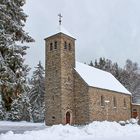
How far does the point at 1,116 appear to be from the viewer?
5497 centimetres

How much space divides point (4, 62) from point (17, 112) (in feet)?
131

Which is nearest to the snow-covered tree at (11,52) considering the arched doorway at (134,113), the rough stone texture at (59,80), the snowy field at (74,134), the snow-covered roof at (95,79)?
the snowy field at (74,134)

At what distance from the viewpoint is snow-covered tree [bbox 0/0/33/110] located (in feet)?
55.3

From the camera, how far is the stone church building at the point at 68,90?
136ft

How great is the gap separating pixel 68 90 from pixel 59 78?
2.17m

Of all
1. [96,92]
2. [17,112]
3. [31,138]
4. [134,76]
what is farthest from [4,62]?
[134,76]

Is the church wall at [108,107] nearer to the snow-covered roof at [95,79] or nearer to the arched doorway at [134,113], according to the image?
the snow-covered roof at [95,79]

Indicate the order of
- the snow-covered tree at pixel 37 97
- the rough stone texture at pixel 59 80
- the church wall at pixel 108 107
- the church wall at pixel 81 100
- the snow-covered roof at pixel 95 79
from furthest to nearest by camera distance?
the snow-covered tree at pixel 37 97
the snow-covered roof at pixel 95 79
the church wall at pixel 108 107
the church wall at pixel 81 100
the rough stone texture at pixel 59 80

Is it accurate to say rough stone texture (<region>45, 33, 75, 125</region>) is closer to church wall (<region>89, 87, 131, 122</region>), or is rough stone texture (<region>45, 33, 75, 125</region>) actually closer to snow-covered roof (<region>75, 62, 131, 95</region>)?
snow-covered roof (<region>75, 62, 131, 95</region>)

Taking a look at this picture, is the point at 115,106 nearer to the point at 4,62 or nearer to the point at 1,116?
the point at 1,116

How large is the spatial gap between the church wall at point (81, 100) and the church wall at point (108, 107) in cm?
61

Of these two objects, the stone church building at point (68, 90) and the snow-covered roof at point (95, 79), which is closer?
the stone church building at point (68, 90)

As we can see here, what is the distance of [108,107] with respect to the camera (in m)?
46.3

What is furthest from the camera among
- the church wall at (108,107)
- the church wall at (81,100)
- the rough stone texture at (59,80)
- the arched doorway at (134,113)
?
the arched doorway at (134,113)
